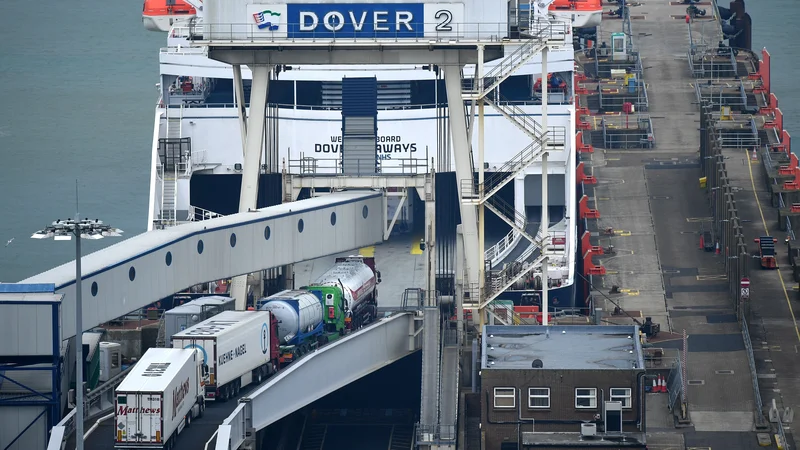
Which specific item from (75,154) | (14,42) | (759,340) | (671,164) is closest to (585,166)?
(671,164)

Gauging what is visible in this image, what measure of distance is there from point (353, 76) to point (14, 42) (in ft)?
221

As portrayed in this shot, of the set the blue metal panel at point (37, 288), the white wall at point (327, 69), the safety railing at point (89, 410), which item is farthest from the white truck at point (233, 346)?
the white wall at point (327, 69)

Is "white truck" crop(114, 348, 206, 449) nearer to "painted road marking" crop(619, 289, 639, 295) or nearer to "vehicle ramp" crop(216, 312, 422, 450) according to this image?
"vehicle ramp" crop(216, 312, 422, 450)

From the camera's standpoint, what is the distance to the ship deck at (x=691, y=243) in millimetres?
71312

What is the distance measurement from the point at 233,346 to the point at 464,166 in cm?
1578

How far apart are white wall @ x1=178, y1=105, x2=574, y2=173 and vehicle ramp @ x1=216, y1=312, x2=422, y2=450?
15.9 m

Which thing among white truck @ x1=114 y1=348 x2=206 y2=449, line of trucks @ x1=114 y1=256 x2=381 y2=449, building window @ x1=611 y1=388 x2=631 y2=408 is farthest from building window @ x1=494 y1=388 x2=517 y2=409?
white truck @ x1=114 y1=348 x2=206 y2=449

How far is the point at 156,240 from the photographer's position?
66625 mm

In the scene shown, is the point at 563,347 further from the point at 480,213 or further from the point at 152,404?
the point at 152,404

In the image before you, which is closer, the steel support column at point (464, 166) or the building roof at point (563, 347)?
the building roof at point (563, 347)

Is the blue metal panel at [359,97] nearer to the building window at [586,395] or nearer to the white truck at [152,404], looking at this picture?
the building window at [586,395]

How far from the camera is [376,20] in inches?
2896

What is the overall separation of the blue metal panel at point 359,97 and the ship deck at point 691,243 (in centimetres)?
1287

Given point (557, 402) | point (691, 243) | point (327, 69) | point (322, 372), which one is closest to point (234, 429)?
point (322, 372)
